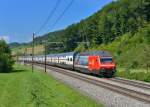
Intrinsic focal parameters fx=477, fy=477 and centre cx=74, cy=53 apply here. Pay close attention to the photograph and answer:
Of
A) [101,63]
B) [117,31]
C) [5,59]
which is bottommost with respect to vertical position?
[101,63]

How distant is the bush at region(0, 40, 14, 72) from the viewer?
94.9 metres

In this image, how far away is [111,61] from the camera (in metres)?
54.5

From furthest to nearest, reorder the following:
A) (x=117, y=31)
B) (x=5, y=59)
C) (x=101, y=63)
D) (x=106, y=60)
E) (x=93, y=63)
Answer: (x=117, y=31)
(x=5, y=59)
(x=93, y=63)
(x=106, y=60)
(x=101, y=63)

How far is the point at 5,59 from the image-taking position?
9562 cm

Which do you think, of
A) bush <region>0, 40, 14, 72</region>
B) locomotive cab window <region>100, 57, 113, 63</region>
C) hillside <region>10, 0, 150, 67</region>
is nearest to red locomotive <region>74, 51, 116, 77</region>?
locomotive cab window <region>100, 57, 113, 63</region>

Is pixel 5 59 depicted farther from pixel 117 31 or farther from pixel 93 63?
pixel 117 31

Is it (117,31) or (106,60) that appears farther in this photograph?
(117,31)

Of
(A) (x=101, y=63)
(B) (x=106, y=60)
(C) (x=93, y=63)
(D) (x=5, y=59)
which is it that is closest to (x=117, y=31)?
(D) (x=5, y=59)

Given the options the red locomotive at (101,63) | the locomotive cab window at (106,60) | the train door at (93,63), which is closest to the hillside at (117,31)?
the train door at (93,63)

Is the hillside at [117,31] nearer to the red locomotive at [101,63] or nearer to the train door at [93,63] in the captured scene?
the train door at [93,63]

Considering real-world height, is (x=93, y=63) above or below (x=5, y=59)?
below

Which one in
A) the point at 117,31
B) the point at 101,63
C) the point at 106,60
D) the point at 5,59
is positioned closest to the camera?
the point at 101,63

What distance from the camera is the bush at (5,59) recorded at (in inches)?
3738

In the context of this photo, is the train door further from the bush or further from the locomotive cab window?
the bush
